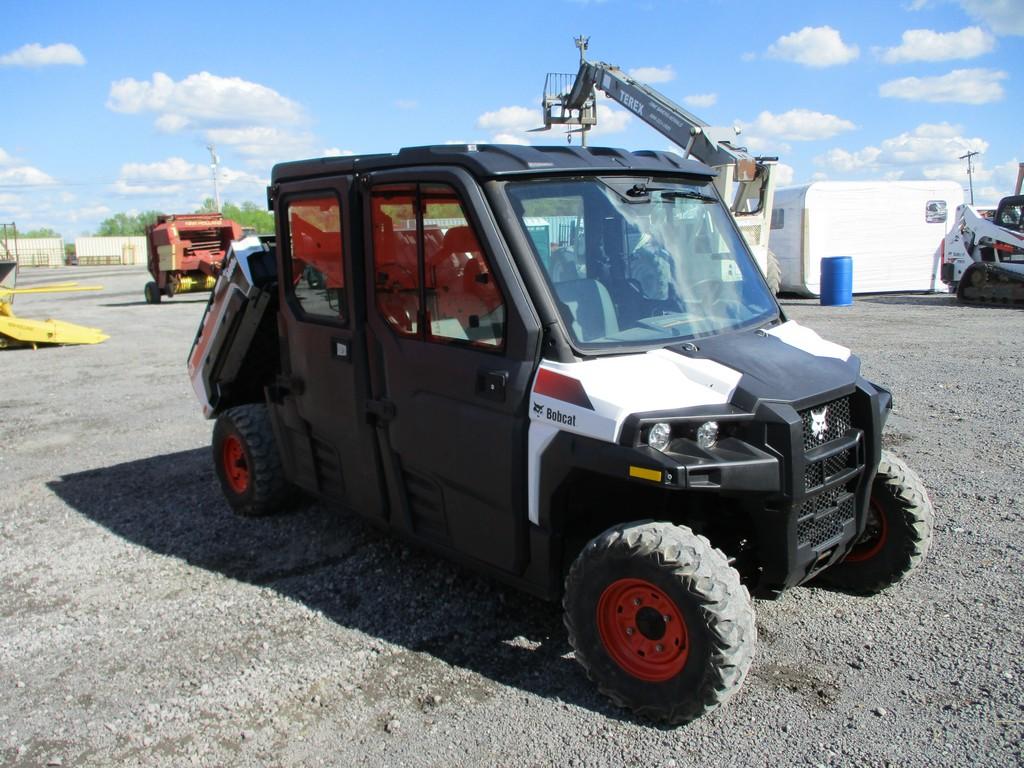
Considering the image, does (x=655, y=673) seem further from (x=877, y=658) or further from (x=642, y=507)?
(x=877, y=658)

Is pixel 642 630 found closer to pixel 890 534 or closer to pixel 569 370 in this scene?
pixel 569 370

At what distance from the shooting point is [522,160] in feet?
12.4

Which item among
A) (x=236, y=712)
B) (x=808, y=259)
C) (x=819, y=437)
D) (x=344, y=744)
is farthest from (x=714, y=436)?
(x=808, y=259)

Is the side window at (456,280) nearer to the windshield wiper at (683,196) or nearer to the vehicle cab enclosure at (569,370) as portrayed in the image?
the vehicle cab enclosure at (569,370)

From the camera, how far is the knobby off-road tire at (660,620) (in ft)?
10.6

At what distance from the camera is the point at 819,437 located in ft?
11.7

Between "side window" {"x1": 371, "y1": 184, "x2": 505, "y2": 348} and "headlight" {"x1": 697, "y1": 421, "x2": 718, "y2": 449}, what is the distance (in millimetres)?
909

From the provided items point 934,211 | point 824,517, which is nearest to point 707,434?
point 824,517

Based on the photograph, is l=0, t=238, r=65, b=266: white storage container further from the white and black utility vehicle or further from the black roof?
the black roof

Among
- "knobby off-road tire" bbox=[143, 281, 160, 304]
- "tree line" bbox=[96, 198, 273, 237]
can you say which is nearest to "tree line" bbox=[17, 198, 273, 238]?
"tree line" bbox=[96, 198, 273, 237]

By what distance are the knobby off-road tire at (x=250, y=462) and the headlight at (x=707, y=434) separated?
325cm

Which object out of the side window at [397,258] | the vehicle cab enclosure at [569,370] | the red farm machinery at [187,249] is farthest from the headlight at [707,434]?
the red farm machinery at [187,249]

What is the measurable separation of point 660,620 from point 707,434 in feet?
2.42

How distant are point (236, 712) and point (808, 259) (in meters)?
18.3
